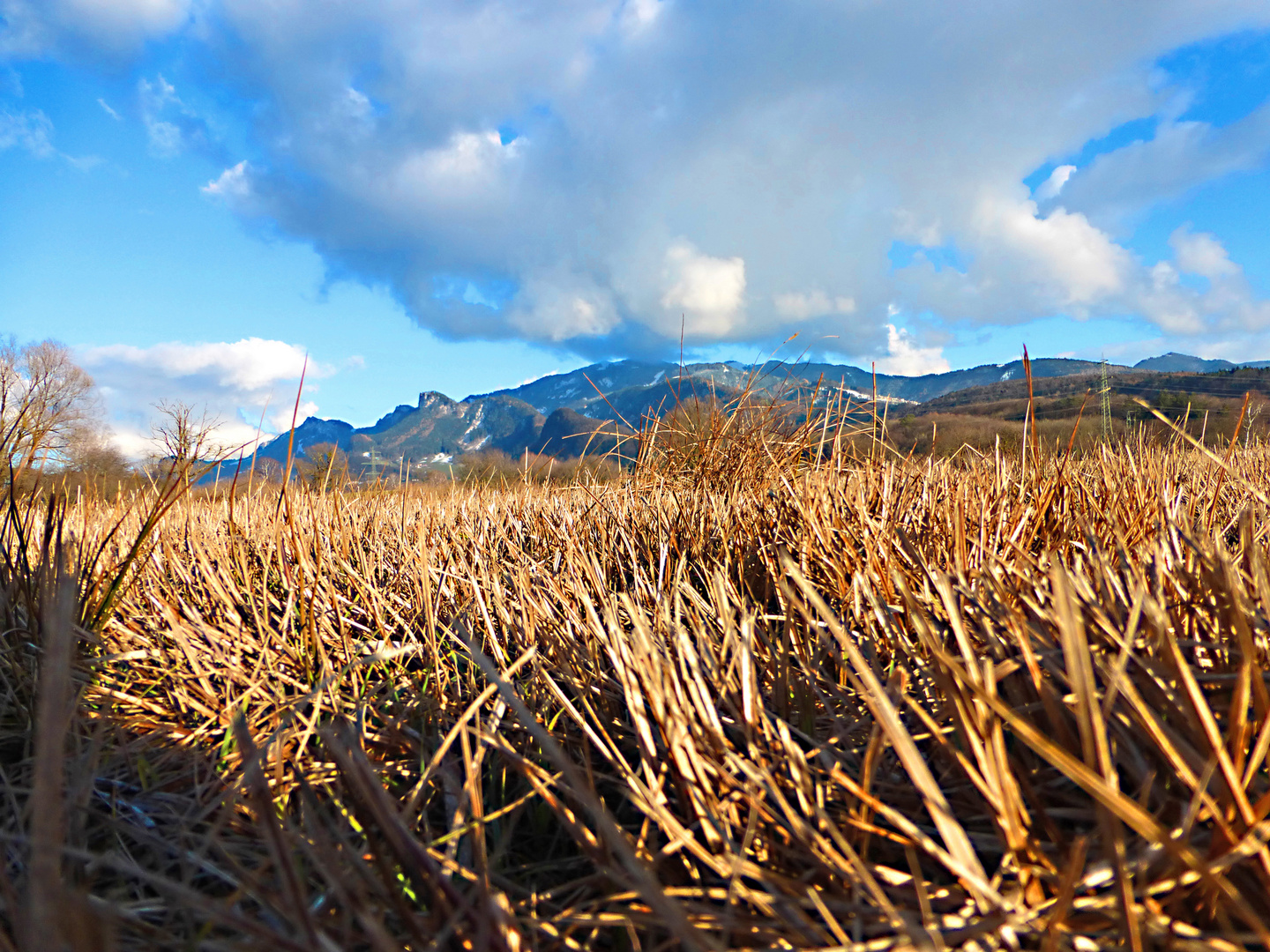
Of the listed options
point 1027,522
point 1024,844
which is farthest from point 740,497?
point 1024,844

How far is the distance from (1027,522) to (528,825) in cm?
135

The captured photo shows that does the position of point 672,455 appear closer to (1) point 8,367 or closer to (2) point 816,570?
(2) point 816,570

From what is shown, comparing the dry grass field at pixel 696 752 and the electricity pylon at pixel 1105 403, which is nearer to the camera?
the dry grass field at pixel 696 752

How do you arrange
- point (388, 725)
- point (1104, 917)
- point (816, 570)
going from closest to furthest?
point (1104, 917)
point (388, 725)
point (816, 570)

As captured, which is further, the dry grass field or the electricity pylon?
the electricity pylon

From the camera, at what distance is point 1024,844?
55cm

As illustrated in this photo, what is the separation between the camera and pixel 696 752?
751 mm

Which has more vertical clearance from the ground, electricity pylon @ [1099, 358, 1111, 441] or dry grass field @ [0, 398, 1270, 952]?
electricity pylon @ [1099, 358, 1111, 441]

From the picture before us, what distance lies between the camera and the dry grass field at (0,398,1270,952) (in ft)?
1.65

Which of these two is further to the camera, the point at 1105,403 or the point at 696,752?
the point at 1105,403

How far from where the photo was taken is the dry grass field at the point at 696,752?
50 centimetres

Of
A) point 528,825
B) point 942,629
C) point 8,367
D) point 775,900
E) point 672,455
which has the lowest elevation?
point 528,825

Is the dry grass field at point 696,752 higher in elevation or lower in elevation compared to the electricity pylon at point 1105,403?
lower

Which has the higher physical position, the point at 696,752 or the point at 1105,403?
the point at 1105,403
